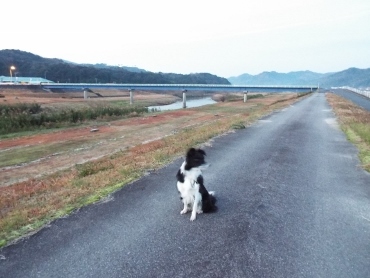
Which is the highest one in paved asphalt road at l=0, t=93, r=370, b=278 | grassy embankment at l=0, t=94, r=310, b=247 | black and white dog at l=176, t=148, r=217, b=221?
black and white dog at l=176, t=148, r=217, b=221

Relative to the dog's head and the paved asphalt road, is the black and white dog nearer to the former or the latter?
the dog's head

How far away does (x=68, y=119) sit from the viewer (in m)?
38.6

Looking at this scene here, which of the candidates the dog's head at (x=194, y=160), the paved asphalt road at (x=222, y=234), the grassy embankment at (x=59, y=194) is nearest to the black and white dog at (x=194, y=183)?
the dog's head at (x=194, y=160)

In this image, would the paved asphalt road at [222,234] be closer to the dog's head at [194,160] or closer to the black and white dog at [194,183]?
the black and white dog at [194,183]

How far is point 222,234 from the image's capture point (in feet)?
20.8

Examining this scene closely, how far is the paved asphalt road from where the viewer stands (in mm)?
5250

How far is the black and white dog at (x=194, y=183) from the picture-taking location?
21.9ft

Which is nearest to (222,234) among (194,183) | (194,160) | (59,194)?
(194,183)

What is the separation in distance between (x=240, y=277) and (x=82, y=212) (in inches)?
178

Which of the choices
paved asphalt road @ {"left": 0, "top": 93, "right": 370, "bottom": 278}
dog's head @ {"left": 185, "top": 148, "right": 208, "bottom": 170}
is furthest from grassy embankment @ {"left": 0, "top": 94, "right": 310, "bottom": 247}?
dog's head @ {"left": 185, "top": 148, "right": 208, "bottom": 170}

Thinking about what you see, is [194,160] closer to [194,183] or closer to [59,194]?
[194,183]

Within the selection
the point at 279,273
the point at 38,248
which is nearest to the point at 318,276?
the point at 279,273

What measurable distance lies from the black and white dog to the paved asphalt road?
27 cm

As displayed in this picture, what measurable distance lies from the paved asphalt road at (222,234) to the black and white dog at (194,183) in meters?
0.27
